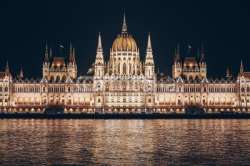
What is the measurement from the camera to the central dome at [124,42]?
582 ft

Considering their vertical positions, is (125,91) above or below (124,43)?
below

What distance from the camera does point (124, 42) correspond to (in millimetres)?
178375

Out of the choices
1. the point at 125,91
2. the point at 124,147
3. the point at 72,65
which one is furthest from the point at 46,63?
the point at 124,147

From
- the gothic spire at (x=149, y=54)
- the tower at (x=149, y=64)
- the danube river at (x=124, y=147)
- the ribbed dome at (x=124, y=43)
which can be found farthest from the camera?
the ribbed dome at (x=124, y=43)

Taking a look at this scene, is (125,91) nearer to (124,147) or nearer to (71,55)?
(71,55)

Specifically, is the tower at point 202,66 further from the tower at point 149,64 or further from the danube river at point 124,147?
the danube river at point 124,147

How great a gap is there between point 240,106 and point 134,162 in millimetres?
114545

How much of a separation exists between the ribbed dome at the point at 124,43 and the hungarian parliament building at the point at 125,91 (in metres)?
2.51

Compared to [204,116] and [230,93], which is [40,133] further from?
[230,93]

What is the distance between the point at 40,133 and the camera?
3381 inches

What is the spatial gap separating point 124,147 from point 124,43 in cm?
11166

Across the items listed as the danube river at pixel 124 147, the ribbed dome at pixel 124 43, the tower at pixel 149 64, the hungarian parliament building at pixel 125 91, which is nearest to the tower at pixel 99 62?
the hungarian parliament building at pixel 125 91

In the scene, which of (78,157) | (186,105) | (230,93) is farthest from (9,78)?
(78,157)

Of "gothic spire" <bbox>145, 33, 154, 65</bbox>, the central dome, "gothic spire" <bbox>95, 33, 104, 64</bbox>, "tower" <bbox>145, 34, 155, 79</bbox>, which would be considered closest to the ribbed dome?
the central dome
